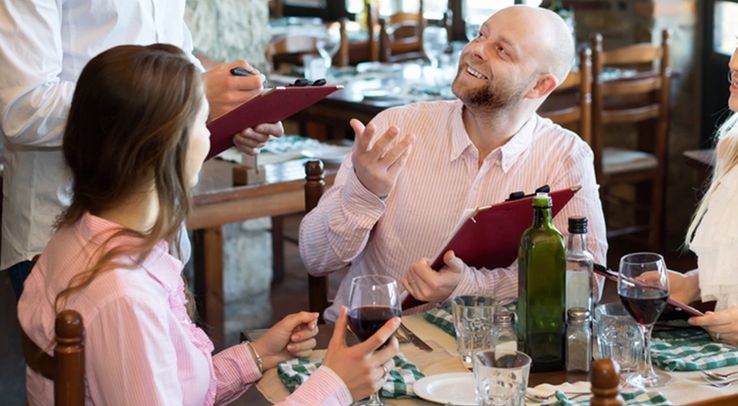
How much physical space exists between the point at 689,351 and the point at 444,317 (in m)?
0.42

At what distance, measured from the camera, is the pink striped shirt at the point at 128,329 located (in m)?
1.59

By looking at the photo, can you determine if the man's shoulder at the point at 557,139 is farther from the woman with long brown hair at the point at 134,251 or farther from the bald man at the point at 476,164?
the woman with long brown hair at the point at 134,251

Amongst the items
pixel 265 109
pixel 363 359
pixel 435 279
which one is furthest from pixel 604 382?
pixel 265 109

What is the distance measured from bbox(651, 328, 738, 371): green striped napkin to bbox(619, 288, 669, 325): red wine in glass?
0.09 meters

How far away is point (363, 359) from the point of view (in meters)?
1.63

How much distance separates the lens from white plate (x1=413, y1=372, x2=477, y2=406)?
1730 mm

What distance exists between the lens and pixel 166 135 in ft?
5.48

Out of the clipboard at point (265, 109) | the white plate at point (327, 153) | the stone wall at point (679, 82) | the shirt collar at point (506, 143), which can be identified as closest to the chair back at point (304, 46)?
the stone wall at point (679, 82)

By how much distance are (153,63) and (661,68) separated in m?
3.68

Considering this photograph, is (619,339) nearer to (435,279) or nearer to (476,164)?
(435,279)

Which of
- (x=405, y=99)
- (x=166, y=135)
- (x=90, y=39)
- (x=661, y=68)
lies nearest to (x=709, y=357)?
(x=166, y=135)

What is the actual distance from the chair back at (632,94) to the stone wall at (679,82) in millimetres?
181

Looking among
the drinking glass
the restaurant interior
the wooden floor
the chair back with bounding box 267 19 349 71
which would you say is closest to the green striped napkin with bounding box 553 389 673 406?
the wooden floor

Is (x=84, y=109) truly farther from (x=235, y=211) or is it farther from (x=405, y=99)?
(x=405, y=99)
